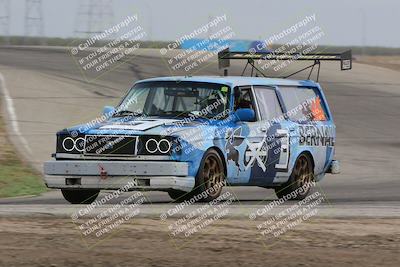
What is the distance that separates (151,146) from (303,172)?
3.49 m

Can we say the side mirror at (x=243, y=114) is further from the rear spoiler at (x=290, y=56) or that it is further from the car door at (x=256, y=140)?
the rear spoiler at (x=290, y=56)

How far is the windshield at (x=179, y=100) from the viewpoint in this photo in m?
14.1

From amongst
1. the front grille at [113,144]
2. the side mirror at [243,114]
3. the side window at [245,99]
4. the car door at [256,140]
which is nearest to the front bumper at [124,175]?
the front grille at [113,144]

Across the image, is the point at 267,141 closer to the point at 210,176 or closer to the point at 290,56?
the point at 210,176

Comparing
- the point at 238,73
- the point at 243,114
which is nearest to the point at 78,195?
the point at 243,114

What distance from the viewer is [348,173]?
22453 millimetres

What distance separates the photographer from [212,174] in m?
13.6

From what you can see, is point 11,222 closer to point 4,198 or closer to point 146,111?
point 146,111

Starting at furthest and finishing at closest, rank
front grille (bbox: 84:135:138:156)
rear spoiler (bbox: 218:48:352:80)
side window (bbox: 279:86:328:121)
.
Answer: rear spoiler (bbox: 218:48:352:80), side window (bbox: 279:86:328:121), front grille (bbox: 84:135:138:156)

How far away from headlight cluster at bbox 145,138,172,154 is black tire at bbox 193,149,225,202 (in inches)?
20.9

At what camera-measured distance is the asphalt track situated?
17547mm

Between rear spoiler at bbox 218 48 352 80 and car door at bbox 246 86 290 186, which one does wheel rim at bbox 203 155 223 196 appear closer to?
car door at bbox 246 86 290 186

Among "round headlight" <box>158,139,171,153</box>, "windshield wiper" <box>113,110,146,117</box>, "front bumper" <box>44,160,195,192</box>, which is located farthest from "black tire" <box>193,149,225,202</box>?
"windshield wiper" <box>113,110,146,117</box>

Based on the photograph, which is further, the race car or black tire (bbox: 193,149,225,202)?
black tire (bbox: 193,149,225,202)
